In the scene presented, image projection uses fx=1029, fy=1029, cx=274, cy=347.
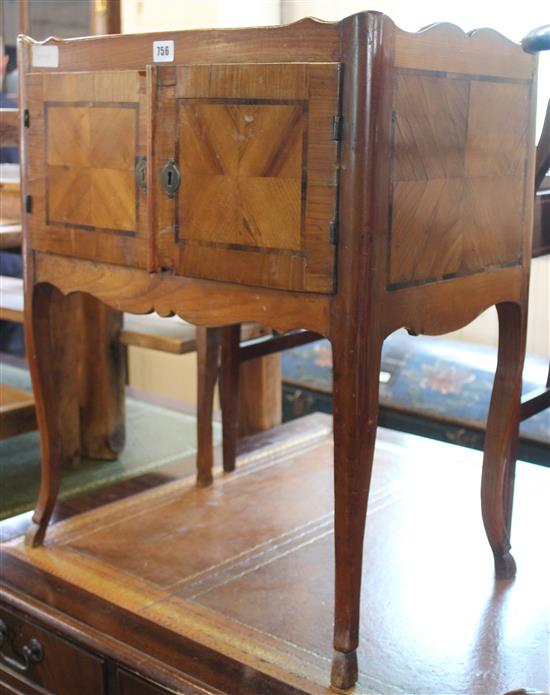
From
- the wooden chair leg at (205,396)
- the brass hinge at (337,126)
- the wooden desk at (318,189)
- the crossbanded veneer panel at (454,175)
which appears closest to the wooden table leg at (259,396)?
the wooden chair leg at (205,396)

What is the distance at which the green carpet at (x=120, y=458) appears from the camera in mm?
2400

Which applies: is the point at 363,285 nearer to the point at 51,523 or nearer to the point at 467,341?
the point at 51,523

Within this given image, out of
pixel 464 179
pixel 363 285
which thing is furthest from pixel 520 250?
pixel 363 285

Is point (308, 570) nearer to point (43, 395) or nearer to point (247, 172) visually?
point (43, 395)

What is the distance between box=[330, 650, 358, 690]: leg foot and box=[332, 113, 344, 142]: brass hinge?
0.71m

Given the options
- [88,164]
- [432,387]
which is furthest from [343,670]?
[432,387]

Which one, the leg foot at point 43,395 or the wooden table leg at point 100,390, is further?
the wooden table leg at point 100,390

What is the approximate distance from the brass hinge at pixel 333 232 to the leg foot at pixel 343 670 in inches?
22.7

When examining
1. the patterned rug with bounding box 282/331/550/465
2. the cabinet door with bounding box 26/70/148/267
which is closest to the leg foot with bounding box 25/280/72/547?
the cabinet door with bounding box 26/70/148/267

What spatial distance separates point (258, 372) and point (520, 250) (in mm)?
1183

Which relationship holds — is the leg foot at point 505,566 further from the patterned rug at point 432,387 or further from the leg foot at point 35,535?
the patterned rug at point 432,387

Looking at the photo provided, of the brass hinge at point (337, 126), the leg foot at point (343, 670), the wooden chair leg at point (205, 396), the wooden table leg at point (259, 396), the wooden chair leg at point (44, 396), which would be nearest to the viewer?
the brass hinge at point (337, 126)

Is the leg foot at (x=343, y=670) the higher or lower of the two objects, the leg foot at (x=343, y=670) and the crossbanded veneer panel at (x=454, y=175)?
the lower

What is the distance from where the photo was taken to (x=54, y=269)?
180 centimetres
